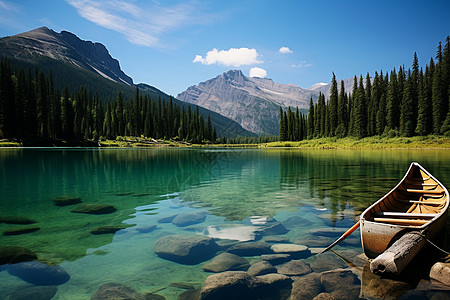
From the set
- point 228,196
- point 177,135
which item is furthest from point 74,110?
point 228,196

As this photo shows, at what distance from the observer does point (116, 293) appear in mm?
5902

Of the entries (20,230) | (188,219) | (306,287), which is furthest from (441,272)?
(20,230)

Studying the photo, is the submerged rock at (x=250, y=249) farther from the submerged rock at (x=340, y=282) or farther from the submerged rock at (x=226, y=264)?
the submerged rock at (x=340, y=282)

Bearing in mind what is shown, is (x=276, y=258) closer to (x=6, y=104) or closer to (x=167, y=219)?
(x=167, y=219)

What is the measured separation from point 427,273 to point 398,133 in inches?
3691

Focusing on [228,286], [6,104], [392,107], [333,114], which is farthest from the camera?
[333,114]

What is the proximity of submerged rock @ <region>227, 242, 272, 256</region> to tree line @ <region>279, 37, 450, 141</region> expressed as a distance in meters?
86.2

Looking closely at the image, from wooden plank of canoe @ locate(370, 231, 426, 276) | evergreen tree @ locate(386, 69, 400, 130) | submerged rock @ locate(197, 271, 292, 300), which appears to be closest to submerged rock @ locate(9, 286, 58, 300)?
submerged rock @ locate(197, 271, 292, 300)

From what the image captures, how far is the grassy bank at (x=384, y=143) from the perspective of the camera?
7206cm

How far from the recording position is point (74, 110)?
121938 millimetres

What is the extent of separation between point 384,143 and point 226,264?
305ft

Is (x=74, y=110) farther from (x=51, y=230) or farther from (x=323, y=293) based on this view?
(x=323, y=293)

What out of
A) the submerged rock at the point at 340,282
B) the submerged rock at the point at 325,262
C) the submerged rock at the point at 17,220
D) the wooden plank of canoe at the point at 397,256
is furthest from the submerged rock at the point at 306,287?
the submerged rock at the point at 17,220

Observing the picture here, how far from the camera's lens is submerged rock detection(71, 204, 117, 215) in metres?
13.2
